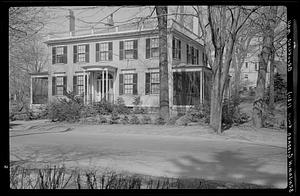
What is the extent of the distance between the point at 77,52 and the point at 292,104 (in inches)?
174

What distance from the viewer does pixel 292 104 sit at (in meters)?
1.49

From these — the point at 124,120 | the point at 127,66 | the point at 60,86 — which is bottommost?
the point at 124,120

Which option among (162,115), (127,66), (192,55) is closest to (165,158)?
(162,115)

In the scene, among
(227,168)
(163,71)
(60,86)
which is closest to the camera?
(227,168)

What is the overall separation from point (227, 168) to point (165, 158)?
0.54m

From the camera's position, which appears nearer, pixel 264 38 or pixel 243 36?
pixel 243 36

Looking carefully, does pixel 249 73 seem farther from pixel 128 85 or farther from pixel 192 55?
pixel 128 85

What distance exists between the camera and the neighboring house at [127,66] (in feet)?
12.8

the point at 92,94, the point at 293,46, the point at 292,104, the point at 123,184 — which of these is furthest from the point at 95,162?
the point at 92,94

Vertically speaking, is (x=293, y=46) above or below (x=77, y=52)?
below

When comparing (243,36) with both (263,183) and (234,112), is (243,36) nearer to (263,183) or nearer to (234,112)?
(234,112)

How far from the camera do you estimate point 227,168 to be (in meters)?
2.01
